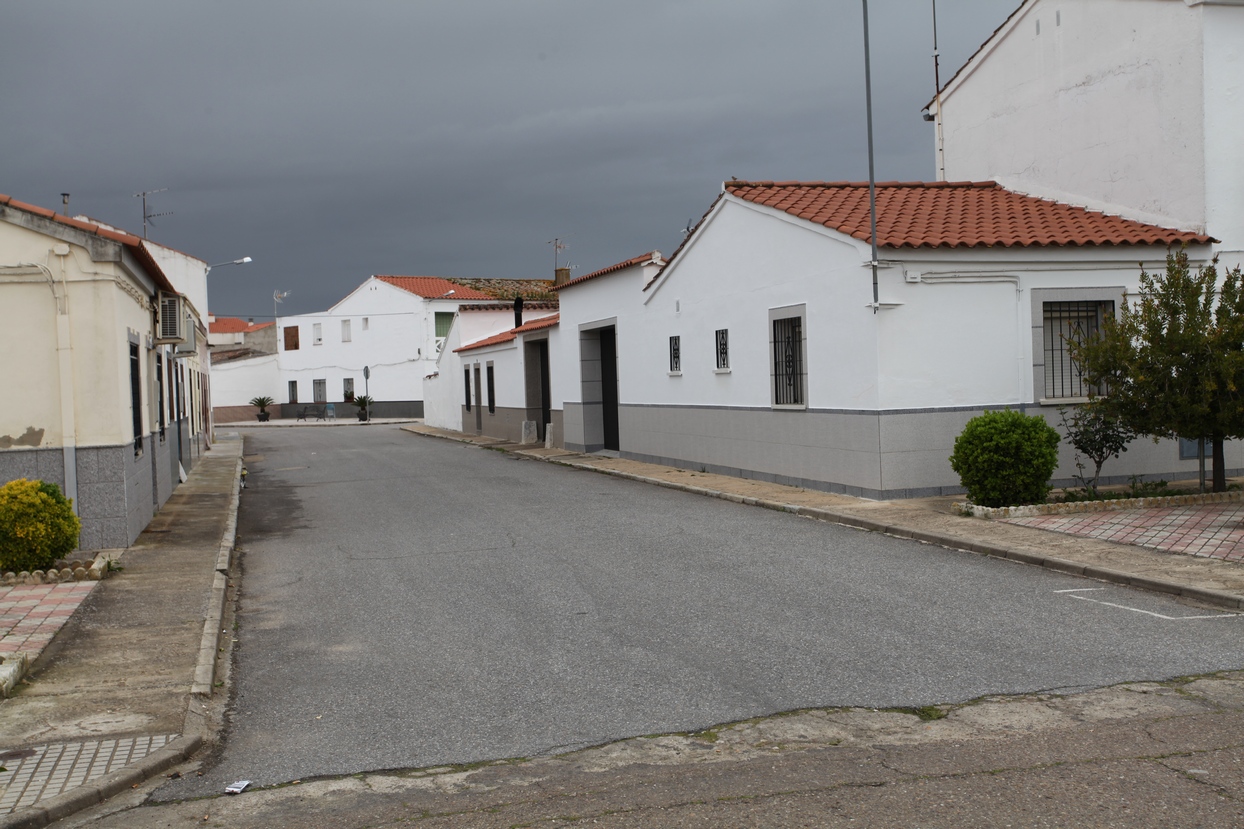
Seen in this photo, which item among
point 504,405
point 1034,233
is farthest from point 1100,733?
point 504,405

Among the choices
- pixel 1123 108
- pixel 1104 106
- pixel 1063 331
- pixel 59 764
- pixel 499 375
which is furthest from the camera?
pixel 499 375

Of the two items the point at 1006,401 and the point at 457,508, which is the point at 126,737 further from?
the point at 1006,401

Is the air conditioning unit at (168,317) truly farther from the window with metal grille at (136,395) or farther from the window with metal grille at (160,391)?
the window with metal grille at (136,395)

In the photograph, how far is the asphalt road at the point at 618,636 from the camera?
236 inches

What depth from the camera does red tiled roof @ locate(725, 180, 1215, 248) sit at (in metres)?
15.0

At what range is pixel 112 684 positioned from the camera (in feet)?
22.4

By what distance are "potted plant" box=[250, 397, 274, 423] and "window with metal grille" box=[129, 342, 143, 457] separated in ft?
162

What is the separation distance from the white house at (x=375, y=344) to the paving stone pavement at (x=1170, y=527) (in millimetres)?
48279

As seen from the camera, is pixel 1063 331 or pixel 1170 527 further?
pixel 1063 331

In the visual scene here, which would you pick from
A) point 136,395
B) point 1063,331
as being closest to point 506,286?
point 1063,331

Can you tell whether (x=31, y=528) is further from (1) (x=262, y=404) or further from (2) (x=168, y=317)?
(1) (x=262, y=404)

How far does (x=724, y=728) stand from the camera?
575cm

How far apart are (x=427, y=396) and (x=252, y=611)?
40.1m

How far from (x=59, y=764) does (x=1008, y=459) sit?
1045 centimetres
